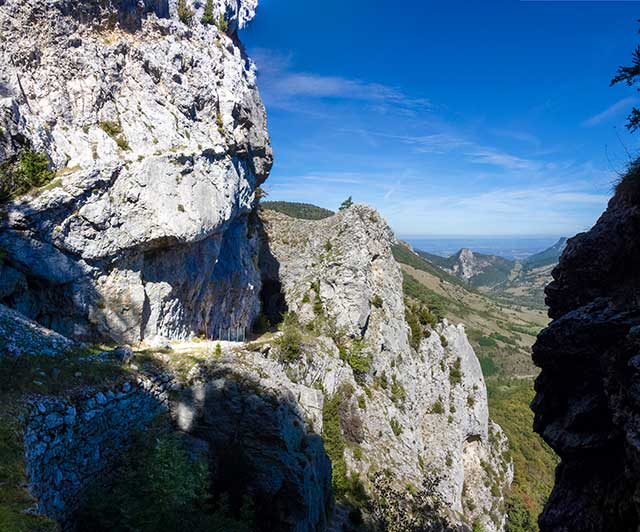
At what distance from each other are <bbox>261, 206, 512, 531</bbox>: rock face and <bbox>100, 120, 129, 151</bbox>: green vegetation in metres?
19.1

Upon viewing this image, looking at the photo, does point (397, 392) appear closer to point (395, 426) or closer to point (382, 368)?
point (382, 368)

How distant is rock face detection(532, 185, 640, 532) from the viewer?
7312mm

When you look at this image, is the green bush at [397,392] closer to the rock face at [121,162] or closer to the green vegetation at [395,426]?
the green vegetation at [395,426]

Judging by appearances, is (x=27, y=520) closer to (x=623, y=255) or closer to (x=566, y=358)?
(x=566, y=358)

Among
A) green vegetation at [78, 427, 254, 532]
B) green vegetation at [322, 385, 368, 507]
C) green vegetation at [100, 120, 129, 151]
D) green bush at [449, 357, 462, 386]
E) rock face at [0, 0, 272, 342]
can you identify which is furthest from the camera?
green bush at [449, 357, 462, 386]

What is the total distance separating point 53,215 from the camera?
1738cm

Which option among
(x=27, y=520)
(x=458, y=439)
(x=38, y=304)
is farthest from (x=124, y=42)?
(x=458, y=439)

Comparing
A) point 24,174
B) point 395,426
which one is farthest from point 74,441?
point 395,426

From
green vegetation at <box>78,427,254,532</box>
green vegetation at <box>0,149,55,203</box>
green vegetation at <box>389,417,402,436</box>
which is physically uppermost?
green vegetation at <box>0,149,55,203</box>

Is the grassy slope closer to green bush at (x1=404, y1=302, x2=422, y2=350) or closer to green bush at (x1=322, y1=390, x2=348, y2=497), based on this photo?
green bush at (x1=404, y1=302, x2=422, y2=350)

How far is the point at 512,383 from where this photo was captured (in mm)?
127500

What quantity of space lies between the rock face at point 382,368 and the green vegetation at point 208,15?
21.9 m

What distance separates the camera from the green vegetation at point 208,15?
2955 centimetres

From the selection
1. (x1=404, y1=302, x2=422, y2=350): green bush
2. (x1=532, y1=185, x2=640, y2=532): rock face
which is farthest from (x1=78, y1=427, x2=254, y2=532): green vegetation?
(x1=404, y1=302, x2=422, y2=350): green bush
